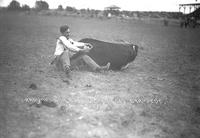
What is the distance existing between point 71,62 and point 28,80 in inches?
56.9

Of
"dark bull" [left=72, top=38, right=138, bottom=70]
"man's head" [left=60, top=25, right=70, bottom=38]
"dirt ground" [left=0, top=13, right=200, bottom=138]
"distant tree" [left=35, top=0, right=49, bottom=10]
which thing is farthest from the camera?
"distant tree" [left=35, top=0, right=49, bottom=10]

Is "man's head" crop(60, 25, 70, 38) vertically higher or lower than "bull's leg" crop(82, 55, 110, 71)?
higher

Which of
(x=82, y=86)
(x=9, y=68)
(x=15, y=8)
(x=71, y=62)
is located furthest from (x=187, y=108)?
(x=15, y=8)

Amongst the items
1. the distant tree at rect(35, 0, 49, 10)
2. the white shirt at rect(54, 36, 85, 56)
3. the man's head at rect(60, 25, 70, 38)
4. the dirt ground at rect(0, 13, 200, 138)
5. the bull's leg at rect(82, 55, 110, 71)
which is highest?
the distant tree at rect(35, 0, 49, 10)

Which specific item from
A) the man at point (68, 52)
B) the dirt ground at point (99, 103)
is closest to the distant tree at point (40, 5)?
the man at point (68, 52)

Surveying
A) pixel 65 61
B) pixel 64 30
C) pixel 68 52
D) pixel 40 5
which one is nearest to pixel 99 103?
pixel 65 61

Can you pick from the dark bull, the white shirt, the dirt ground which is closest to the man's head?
the white shirt

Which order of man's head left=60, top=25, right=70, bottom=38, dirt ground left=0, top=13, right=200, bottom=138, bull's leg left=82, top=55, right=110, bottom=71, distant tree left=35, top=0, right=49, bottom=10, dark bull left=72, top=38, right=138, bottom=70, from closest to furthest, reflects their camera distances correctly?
dirt ground left=0, top=13, right=200, bottom=138 < man's head left=60, top=25, right=70, bottom=38 < bull's leg left=82, top=55, right=110, bottom=71 < dark bull left=72, top=38, right=138, bottom=70 < distant tree left=35, top=0, right=49, bottom=10

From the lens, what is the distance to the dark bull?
22.6ft

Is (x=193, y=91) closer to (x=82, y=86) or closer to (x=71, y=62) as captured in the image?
(x=82, y=86)

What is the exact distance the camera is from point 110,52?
22.6ft

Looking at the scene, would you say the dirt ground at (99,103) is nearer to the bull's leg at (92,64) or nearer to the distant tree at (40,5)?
the bull's leg at (92,64)

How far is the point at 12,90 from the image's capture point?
204 inches

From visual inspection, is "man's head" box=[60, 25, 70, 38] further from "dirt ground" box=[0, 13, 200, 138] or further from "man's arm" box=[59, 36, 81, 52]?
"dirt ground" box=[0, 13, 200, 138]
